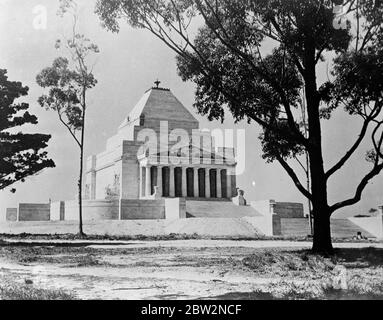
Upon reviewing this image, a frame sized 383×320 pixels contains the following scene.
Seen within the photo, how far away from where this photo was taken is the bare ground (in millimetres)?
8359

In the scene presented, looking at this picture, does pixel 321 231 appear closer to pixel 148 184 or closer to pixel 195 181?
pixel 148 184

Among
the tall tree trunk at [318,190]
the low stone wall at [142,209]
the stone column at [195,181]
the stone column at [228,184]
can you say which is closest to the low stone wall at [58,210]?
the low stone wall at [142,209]

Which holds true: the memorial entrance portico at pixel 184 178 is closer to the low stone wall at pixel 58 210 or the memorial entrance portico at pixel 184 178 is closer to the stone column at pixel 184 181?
the stone column at pixel 184 181

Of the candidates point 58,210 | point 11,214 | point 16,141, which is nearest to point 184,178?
point 58,210

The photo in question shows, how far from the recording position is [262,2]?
1544cm

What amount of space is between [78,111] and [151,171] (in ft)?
71.2

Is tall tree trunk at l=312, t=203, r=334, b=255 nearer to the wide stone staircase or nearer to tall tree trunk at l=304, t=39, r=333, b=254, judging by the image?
tall tree trunk at l=304, t=39, r=333, b=254

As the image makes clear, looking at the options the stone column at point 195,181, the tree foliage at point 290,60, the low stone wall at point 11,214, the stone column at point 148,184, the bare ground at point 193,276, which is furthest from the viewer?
the stone column at point 195,181

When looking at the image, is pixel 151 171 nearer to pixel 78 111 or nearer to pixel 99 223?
pixel 99 223

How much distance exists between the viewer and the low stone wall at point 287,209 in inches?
1650

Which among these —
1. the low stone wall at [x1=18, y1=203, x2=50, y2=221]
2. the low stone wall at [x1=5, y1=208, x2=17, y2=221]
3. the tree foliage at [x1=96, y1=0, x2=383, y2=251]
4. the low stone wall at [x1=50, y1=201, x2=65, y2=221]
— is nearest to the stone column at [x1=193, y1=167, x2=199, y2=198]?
the low stone wall at [x1=50, y1=201, x2=65, y2=221]

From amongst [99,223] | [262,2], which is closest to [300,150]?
[262,2]

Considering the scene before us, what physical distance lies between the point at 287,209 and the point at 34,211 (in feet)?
77.6

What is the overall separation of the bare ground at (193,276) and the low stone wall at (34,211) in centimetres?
2889
